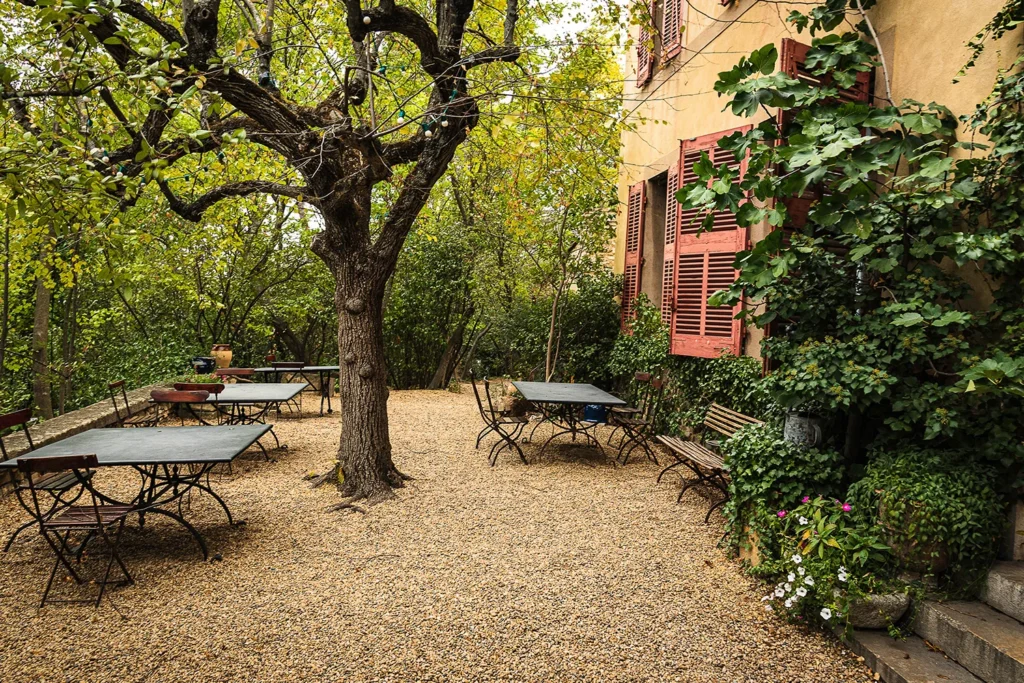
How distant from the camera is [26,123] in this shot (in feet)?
16.0

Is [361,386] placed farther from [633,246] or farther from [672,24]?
[672,24]

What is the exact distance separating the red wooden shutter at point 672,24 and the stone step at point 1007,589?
6.75 metres

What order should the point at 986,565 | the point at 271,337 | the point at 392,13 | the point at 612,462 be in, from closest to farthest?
the point at 986,565
the point at 392,13
the point at 612,462
the point at 271,337

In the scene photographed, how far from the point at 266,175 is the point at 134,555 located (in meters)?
5.29

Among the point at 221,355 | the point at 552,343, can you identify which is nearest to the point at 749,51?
the point at 552,343

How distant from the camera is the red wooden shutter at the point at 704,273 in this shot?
241 inches

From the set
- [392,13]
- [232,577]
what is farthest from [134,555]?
[392,13]

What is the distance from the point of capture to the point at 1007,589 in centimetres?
316

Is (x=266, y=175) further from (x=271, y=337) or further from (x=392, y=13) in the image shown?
(x=271, y=337)

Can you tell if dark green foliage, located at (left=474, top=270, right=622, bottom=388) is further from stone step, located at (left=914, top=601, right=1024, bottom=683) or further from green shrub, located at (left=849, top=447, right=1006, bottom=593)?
stone step, located at (left=914, top=601, right=1024, bottom=683)

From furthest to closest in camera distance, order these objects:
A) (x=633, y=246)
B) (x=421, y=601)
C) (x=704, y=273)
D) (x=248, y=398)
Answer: (x=633, y=246)
(x=248, y=398)
(x=704, y=273)
(x=421, y=601)

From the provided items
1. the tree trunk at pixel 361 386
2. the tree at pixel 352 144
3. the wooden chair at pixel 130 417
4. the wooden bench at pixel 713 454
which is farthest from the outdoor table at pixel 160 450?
the wooden bench at pixel 713 454

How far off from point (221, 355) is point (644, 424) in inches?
273

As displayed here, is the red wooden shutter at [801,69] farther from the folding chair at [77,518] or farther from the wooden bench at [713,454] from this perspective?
the folding chair at [77,518]
